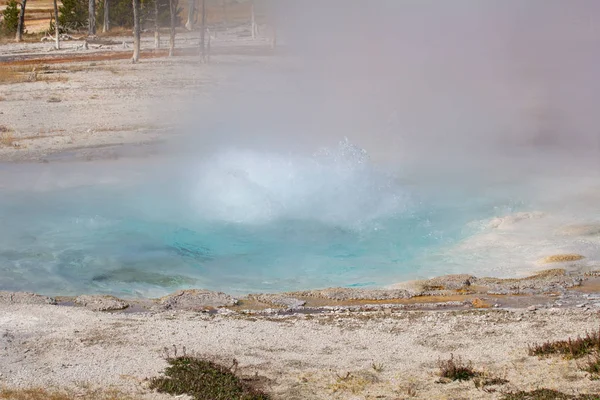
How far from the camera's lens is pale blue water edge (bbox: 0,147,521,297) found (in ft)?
35.5

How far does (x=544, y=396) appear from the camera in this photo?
6785 mm

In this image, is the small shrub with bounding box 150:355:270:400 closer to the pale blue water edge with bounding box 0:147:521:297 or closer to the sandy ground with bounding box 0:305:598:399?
the sandy ground with bounding box 0:305:598:399

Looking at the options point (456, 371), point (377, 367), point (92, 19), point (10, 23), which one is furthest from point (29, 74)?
point (456, 371)

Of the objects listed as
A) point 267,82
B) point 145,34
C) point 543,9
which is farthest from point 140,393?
point 145,34

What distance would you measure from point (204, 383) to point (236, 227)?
5524mm

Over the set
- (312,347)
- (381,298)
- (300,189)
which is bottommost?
(312,347)

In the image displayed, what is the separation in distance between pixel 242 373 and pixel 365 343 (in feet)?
4.22

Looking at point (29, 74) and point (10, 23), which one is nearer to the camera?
point (29, 74)

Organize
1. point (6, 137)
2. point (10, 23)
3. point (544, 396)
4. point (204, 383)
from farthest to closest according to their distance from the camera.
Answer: point (10, 23) → point (6, 137) → point (204, 383) → point (544, 396)

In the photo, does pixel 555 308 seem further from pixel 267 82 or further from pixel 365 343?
pixel 267 82

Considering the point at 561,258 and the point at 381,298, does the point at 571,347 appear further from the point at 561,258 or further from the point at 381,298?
the point at 561,258

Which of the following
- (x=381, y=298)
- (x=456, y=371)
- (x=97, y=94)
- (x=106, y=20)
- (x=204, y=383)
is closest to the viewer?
(x=204, y=383)

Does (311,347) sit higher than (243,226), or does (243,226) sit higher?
(243,226)

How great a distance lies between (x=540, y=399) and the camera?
22.1ft
